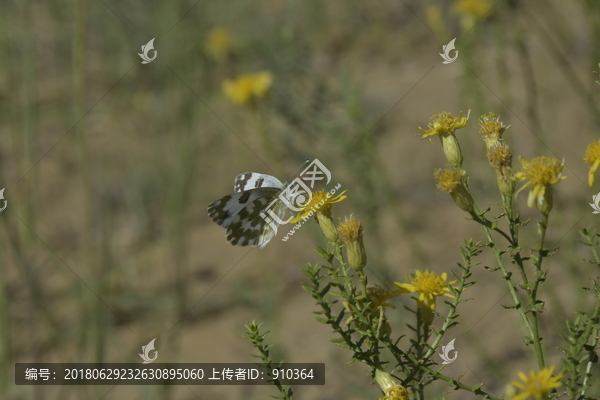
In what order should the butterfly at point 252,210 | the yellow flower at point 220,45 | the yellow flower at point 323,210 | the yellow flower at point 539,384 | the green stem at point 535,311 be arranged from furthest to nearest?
the yellow flower at point 220,45 → the butterfly at point 252,210 → the yellow flower at point 323,210 → the green stem at point 535,311 → the yellow flower at point 539,384

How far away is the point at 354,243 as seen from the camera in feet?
3.33

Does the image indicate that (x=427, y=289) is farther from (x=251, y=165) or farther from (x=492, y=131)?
(x=251, y=165)

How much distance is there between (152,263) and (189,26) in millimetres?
2278

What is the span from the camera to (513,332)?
121 inches

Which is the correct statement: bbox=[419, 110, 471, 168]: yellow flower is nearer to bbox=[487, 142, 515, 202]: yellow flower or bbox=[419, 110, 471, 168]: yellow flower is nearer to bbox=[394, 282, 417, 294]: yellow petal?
bbox=[487, 142, 515, 202]: yellow flower

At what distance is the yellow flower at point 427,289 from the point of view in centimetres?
102

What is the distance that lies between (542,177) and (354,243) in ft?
1.12

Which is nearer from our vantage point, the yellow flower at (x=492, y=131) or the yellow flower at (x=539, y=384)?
the yellow flower at (x=539, y=384)

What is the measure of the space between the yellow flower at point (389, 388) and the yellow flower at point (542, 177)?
1.19 feet

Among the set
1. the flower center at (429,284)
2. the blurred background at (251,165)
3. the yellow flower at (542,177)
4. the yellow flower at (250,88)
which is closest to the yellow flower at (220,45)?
the blurred background at (251,165)

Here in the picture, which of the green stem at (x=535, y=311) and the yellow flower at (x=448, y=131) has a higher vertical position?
the yellow flower at (x=448, y=131)

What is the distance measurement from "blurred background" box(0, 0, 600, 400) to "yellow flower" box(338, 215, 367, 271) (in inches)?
14.7

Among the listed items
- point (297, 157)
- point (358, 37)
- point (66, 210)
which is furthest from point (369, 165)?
point (358, 37)

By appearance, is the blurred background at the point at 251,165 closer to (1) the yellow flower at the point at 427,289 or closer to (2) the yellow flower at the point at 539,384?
(1) the yellow flower at the point at 427,289
